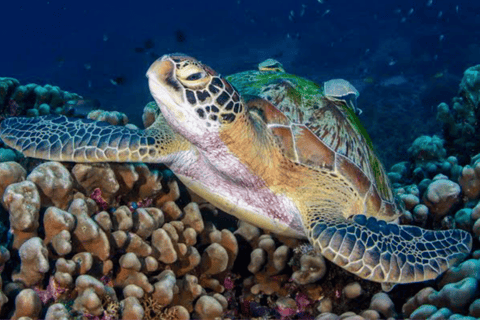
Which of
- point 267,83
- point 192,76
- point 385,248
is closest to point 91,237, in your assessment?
point 192,76

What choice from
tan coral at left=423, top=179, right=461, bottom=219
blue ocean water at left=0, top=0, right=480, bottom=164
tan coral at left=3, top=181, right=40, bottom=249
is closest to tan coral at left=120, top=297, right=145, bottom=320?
tan coral at left=3, top=181, right=40, bottom=249

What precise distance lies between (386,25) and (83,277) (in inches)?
1058

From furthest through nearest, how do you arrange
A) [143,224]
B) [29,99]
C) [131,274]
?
[29,99] < [143,224] < [131,274]

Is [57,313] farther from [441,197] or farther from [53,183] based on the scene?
[441,197]

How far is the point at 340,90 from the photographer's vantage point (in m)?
3.62

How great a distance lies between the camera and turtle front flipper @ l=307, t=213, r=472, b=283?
2211mm

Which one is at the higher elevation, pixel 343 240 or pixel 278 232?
pixel 343 240

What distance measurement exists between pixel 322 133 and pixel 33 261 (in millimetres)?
2214

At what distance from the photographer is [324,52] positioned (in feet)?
68.2

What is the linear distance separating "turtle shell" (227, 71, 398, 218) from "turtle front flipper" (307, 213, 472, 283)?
0.51 m

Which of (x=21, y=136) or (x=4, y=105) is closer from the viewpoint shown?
(x=21, y=136)

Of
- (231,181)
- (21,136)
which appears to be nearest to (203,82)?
(231,181)

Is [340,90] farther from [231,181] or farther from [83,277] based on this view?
[83,277]

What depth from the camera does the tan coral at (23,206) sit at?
197cm
